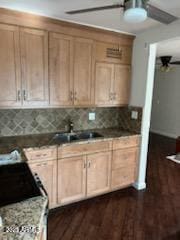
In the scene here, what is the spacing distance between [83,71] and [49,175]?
1489 mm

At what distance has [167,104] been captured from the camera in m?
6.72

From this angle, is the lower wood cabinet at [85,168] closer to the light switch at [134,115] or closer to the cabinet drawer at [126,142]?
the cabinet drawer at [126,142]

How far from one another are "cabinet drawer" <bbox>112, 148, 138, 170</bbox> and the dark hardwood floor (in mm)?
446

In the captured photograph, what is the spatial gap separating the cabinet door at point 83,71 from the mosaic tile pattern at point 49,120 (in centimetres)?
38

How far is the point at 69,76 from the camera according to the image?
9.06ft

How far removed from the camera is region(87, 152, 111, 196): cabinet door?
280 centimetres

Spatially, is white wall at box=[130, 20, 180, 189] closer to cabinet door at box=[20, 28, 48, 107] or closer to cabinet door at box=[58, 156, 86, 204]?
cabinet door at box=[58, 156, 86, 204]

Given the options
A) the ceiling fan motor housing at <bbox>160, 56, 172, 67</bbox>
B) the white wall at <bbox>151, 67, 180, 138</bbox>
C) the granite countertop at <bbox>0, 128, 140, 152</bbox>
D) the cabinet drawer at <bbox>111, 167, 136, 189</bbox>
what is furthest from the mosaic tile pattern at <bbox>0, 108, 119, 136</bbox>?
the white wall at <bbox>151, 67, 180, 138</bbox>

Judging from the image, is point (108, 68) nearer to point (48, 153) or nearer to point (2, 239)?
point (48, 153)

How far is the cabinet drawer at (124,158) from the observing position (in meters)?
3.00

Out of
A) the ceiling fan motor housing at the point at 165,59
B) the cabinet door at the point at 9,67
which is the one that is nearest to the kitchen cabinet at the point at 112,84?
the cabinet door at the point at 9,67

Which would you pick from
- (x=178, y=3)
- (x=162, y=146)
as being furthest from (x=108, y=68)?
(x=162, y=146)

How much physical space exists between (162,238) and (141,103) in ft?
5.96

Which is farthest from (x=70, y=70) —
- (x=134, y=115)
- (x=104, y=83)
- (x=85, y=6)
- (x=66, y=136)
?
(x=134, y=115)
